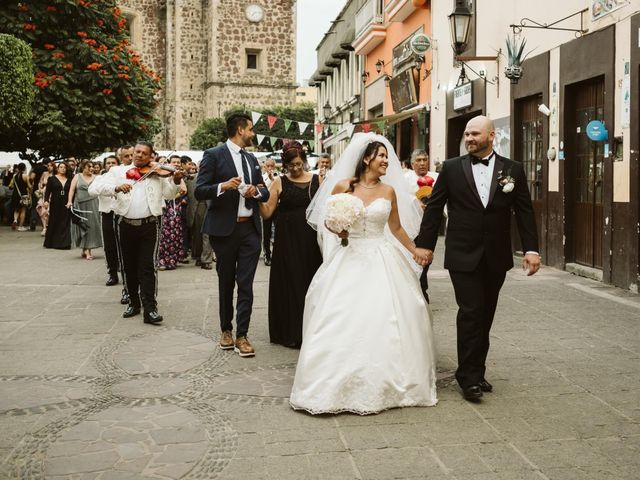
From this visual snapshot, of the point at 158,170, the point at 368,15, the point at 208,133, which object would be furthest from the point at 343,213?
the point at 208,133

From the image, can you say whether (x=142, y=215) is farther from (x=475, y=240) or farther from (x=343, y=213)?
(x=475, y=240)

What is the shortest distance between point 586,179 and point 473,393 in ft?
23.9

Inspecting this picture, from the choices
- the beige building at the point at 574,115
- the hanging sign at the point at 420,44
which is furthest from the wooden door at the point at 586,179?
the hanging sign at the point at 420,44

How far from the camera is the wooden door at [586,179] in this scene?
11.2 metres

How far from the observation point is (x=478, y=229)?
5375 millimetres

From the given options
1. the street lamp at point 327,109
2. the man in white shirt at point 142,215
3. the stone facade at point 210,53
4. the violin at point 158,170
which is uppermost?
the stone facade at point 210,53

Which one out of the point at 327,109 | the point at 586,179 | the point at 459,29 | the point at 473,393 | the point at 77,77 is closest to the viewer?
the point at 473,393

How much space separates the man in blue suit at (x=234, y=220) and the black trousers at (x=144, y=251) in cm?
162

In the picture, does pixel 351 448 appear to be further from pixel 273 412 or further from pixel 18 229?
pixel 18 229

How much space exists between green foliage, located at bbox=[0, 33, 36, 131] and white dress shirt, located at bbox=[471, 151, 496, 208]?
53.2 feet

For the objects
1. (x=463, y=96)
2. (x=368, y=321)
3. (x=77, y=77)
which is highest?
(x=77, y=77)

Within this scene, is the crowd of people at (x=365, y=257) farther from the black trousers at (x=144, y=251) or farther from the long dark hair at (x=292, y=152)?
the black trousers at (x=144, y=251)

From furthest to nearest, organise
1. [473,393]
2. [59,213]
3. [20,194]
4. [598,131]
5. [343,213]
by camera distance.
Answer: [20,194], [59,213], [598,131], [343,213], [473,393]

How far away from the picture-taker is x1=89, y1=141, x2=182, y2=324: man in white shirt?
8305mm
